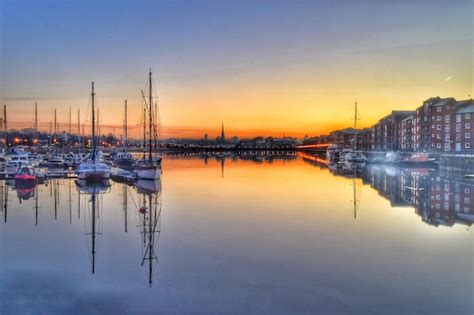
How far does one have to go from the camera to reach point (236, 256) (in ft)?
42.7

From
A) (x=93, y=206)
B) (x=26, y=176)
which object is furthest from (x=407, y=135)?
(x=93, y=206)

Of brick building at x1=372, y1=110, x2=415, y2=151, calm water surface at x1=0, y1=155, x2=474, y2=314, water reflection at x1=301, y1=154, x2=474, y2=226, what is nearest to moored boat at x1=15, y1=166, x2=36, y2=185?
calm water surface at x1=0, y1=155, x2=474, y2=314

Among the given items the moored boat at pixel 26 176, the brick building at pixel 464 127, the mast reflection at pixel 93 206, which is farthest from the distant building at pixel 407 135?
the moored boat at pixel 26 176

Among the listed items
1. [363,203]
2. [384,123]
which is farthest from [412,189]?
[384,123]

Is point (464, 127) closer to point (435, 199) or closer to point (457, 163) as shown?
point (457, 163)

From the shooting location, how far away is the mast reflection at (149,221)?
13031mm

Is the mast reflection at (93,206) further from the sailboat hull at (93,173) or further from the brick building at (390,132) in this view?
the brick building at (390,132)

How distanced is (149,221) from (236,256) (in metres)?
7.13

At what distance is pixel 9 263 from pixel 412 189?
27.7m

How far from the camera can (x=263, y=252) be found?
1351 centimetres

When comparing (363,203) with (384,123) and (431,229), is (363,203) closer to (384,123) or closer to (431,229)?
(431,229)

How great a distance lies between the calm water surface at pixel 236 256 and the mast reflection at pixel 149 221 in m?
0.06

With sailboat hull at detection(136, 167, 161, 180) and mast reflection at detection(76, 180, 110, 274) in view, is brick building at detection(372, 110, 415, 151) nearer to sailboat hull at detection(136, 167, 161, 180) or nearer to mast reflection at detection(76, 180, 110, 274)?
sailboat hull at detection(136, 167, 161, 180)

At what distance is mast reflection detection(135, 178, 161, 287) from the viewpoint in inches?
513
